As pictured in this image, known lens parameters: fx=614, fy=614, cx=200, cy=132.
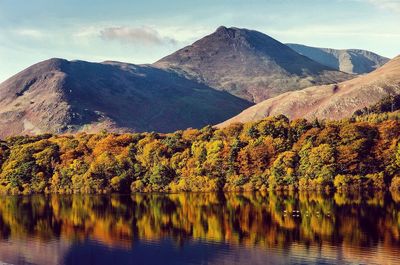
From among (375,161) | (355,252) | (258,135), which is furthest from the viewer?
(258,135)

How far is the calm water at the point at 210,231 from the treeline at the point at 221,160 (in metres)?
15.6

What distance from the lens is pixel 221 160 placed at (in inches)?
5960

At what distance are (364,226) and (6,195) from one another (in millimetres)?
104648

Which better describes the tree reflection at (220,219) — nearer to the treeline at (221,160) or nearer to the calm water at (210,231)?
the calm water at (210,231)

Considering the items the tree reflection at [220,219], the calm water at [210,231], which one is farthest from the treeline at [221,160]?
the calm water at [210,231]

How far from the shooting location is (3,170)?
166000mm

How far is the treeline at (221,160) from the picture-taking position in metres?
139

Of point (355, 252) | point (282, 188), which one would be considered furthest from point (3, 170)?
point (355, 252)

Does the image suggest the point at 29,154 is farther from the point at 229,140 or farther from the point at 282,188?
the point at 282,188

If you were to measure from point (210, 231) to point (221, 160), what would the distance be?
67.4 m

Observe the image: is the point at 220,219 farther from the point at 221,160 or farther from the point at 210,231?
the point at 221,160

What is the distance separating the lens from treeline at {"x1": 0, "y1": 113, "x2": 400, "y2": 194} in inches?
5472

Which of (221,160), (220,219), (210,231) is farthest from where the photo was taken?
(221,160)

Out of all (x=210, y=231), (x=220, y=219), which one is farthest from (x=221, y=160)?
(x=210, y=231)
